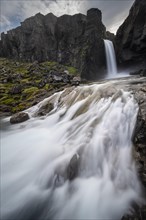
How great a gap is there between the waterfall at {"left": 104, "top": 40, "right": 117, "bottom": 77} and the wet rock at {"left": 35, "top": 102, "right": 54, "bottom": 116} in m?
30.1

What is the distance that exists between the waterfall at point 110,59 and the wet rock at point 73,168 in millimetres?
39490

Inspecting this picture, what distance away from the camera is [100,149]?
25.9 feet

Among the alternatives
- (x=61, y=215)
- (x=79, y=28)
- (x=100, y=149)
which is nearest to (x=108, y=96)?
(x=100, y=149)

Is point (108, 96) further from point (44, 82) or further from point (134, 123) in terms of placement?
point (44, 82)

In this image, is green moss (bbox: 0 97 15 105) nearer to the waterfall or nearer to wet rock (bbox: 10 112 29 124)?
wet rock (bbox: 10 112 29 124)

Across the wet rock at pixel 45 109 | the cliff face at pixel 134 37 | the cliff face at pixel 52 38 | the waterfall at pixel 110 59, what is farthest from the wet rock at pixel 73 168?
the cliff face at pixel 52 38

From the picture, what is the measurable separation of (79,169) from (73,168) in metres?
0.29

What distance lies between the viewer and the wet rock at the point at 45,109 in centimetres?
1703

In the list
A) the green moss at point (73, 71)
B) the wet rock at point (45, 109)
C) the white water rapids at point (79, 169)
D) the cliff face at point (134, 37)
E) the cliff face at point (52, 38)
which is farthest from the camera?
the cliff face at point (52, 38)

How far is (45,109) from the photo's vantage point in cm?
1770

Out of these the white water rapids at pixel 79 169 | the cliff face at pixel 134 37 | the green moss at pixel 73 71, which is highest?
the cliff face at pixel 134 37

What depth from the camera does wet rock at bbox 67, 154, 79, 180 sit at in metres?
6.80

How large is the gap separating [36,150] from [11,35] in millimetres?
110342

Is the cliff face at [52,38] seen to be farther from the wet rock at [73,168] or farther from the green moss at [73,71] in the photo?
the wet rock at [73,168]
